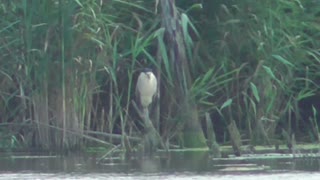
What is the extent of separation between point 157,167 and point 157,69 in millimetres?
2800

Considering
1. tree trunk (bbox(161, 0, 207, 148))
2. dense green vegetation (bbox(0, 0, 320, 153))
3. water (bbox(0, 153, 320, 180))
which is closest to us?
water (bbox(0, 153, 320, 180))

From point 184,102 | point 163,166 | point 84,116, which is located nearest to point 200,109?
point 184,102

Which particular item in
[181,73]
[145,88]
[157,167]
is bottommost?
[157,167]

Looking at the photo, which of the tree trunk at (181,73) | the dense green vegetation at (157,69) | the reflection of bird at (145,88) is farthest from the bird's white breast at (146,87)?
the tree trunk at (181,73)

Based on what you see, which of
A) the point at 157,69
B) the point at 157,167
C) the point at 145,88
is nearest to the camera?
the point at 157,167

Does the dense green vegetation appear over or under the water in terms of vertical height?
over

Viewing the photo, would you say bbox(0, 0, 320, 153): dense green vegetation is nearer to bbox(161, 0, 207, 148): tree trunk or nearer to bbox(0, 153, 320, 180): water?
bbox(161, 0, 207, 148): tree trunk

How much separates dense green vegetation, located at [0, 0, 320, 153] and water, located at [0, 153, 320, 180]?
2.18 ft

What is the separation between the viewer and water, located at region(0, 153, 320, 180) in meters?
13.3

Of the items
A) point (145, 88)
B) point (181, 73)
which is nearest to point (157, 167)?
point (145, 88)

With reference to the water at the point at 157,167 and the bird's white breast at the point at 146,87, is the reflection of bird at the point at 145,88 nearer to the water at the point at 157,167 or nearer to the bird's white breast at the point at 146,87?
the bird's white breast at the point at 146,87

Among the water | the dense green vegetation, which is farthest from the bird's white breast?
the water

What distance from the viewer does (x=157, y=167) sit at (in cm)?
1416

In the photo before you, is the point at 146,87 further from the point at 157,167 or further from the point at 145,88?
the point at 157,167
